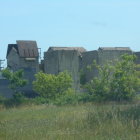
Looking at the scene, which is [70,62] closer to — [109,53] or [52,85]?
[109,53]

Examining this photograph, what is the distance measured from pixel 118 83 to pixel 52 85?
20.6 ft

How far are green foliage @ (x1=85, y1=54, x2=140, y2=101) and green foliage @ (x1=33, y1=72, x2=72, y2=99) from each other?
143 inches

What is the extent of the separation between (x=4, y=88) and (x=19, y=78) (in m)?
8.32

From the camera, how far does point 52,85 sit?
138 ft

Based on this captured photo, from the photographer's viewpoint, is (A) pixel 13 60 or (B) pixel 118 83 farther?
(A) pixel 13 60

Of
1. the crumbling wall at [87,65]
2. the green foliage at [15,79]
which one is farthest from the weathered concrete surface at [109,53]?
the green foliage at [15,79]

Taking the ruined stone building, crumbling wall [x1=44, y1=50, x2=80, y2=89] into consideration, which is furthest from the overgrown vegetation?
crumbling wall [x1=44, y1=50, x2=80, y2=89]

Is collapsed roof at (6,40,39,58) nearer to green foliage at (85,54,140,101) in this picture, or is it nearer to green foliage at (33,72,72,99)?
green foliage at (33,72,72,99)

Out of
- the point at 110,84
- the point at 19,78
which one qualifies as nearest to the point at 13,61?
the point at 19,78

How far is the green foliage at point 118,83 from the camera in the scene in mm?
38625

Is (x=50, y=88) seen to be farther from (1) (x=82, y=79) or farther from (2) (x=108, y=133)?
(2) (x=108, y=133)

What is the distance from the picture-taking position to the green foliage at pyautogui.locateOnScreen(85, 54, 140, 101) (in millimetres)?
38625

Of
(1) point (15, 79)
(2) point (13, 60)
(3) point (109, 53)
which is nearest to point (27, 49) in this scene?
(2) point (13, 60)

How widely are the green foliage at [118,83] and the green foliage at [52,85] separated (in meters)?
3.63
